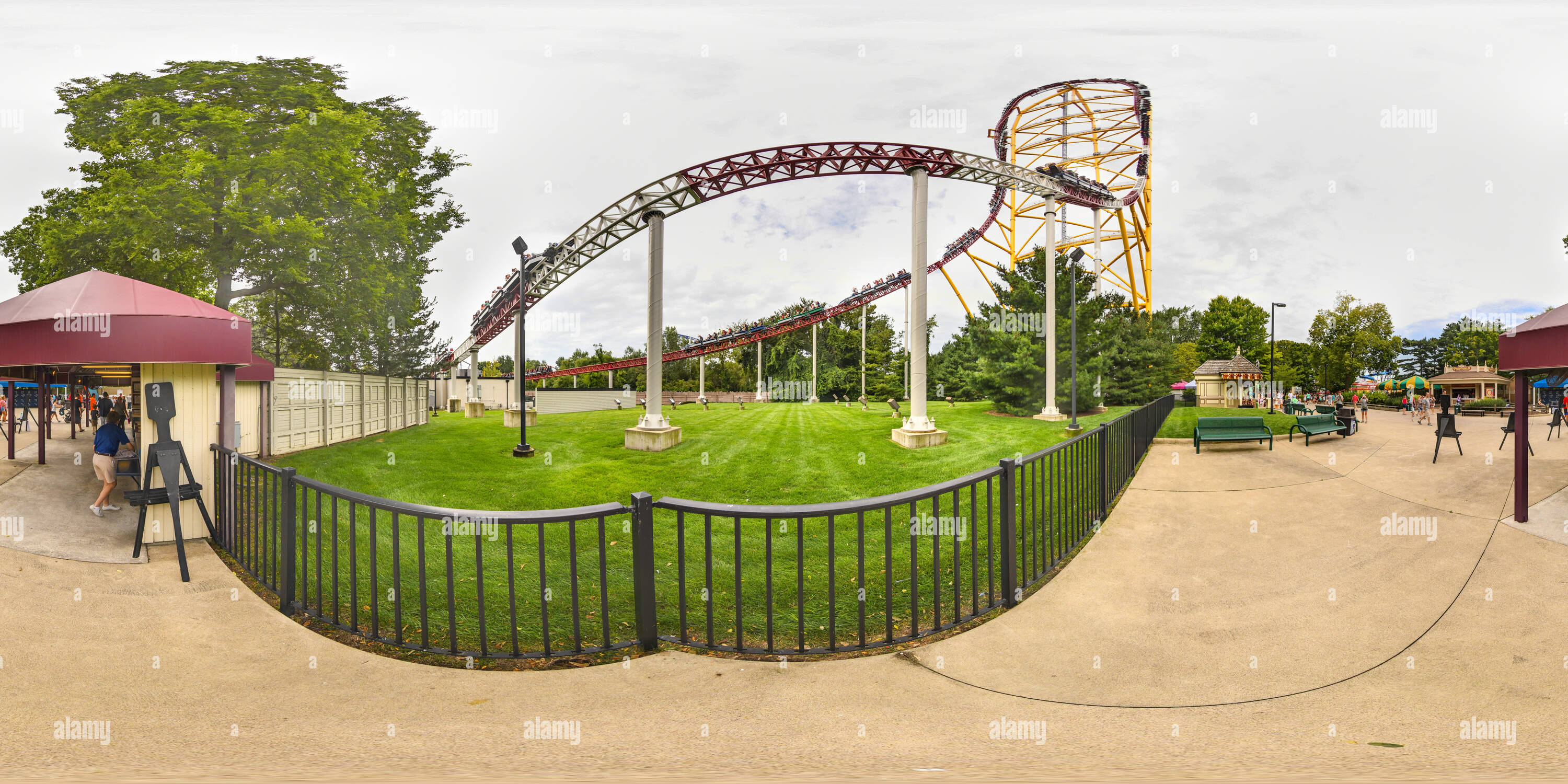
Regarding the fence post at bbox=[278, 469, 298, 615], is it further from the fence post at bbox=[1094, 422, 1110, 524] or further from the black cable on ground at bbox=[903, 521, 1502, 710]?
the fence post at bbox=[1094, 422, 1110, 524]

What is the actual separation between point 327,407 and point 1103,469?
1741 cm

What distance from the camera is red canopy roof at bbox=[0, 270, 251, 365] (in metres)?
5.46

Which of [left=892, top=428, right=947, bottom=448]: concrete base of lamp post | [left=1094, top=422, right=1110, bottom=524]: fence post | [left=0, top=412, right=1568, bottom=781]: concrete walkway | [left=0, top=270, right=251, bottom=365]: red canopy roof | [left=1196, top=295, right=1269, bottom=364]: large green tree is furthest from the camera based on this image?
[left=1196, top=295, right=1269, bottom=364]: large green tree

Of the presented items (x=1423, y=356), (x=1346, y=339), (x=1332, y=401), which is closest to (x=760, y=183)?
(x=1332, y=401)

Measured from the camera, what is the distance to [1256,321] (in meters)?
59.8

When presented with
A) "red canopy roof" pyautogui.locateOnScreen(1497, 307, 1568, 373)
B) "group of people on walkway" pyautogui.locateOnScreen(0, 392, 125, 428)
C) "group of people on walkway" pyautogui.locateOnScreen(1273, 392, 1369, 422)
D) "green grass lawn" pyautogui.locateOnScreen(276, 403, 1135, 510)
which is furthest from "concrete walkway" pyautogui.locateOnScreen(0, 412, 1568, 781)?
"group of people on walkway" pyautogui.locateOnScreen(1273, 392, 1369, 422)

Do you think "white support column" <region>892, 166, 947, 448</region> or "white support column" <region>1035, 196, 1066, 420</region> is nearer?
"white support column" <region>892, 166, 947, 448</region>

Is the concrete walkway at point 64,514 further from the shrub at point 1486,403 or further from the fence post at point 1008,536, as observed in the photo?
the shrub at point 1486,403

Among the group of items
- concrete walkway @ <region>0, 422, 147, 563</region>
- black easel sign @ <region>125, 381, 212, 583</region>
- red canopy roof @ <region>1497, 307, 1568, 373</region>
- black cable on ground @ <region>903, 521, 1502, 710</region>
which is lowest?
black cable on ground @ <region>903, 521, 1502, 710</region>

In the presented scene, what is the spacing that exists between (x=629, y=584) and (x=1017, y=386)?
17968 millimetres

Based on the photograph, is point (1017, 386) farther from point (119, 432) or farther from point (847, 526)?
point (119, 432)

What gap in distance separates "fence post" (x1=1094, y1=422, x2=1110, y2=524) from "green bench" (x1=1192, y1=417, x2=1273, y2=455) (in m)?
5.77

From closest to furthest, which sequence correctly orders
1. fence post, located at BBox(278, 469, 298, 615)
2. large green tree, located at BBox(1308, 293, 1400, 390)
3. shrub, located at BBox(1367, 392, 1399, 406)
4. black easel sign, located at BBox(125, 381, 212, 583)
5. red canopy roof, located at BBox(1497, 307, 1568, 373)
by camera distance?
fence post, located at BBox(278, 469, 298, 615)
black easel sign, located at BBox(125, 381, 212, 583)
red canopy roof, located at BBox(1497, 307, 1568, 373)
shrub, located at BBox(1367, 392, 1399, 406)
large green tree, located at BBox(1308, 293, 1400, 390)

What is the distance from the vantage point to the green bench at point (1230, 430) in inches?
472
